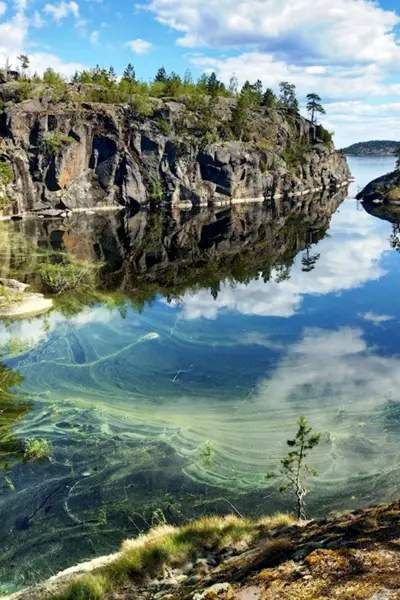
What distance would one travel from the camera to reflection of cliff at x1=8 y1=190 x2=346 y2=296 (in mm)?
45938

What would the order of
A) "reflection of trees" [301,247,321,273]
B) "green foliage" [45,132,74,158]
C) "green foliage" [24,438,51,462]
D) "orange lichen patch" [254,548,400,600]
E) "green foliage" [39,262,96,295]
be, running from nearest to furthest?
"orange lichen patch" [254,548,400,600]
"green foliage" [24,438,51,462]
"green foliage" [39,262,96,295]
"reflection of trees" [301,247,321,273]
"green foliage" [45,132,74,158]

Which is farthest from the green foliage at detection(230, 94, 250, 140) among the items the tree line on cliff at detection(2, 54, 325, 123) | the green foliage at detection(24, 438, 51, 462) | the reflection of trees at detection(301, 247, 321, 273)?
the green foliage at detection(24, 438, 51, 462)

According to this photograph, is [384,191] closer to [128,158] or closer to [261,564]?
[128,158]

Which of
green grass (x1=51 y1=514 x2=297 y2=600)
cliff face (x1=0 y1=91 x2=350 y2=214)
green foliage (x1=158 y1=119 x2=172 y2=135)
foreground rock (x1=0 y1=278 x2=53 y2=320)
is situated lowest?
green grass (x1=51 y1=514 x2=297 y2=600)

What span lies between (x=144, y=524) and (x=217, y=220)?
71.8 meters

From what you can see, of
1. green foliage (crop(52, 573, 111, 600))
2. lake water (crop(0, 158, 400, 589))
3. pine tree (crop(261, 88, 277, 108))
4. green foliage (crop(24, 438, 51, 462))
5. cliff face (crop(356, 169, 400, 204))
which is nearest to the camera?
green foliage (crop(52, 573, 111, 600))

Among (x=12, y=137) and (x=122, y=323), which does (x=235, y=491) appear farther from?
(x=12, y=137)

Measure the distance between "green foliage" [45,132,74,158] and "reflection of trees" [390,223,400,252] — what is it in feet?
197

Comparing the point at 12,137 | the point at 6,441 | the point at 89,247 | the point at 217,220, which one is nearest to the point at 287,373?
the point at 6,441

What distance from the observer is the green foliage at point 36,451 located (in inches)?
673

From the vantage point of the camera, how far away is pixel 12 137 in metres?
87.1

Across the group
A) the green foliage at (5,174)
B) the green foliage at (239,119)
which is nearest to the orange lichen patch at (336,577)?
the green foliage at (5,174)

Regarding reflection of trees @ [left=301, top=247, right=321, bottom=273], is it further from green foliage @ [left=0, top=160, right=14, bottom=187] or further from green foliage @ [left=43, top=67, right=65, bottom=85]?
Answer: green foliage @ [left=43, top=67, right=65, bottom=85]

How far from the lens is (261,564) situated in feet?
19.7
